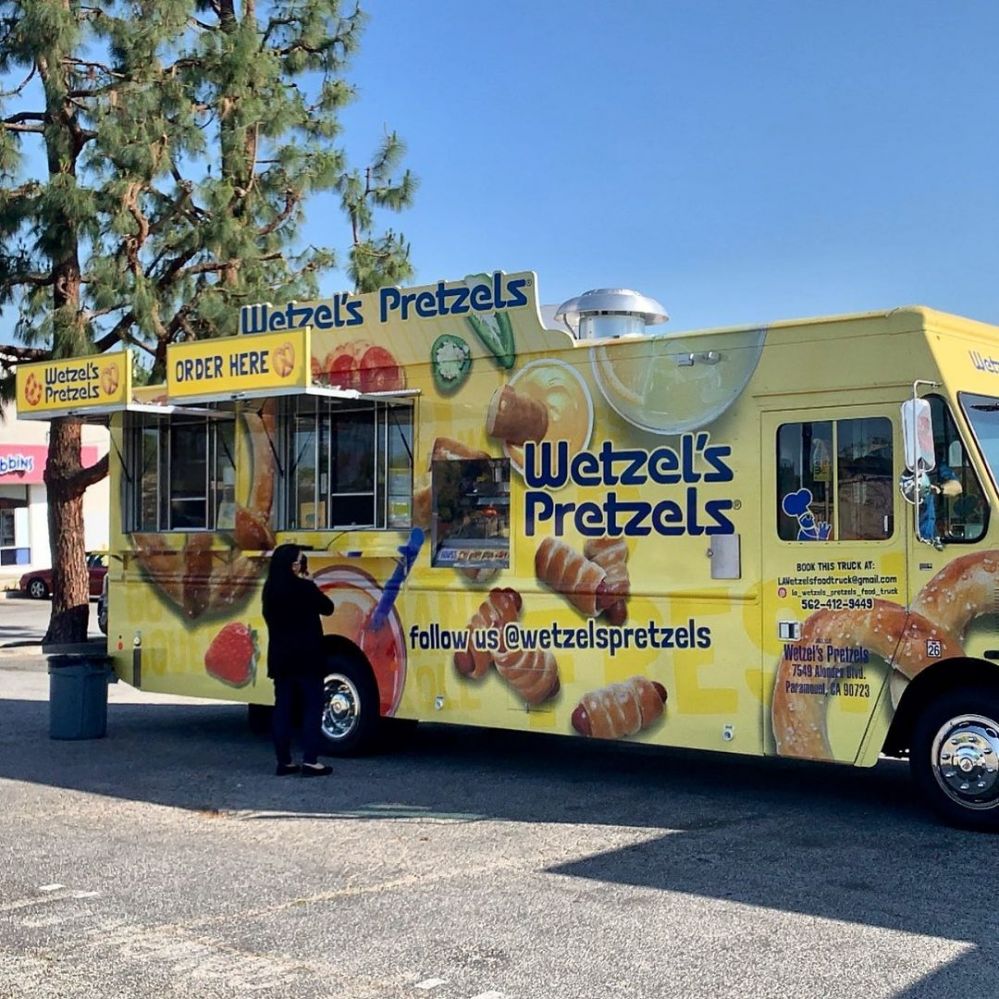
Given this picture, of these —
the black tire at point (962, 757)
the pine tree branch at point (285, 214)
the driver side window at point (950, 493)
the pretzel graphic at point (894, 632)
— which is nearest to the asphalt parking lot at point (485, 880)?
the black tire at point (962, 757)

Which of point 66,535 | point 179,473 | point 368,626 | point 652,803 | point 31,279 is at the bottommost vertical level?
point 652,803

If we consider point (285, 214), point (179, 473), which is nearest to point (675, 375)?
point (179, 473)

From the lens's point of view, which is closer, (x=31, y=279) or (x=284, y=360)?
(x=284, y=360)

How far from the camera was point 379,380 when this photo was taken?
10.7m

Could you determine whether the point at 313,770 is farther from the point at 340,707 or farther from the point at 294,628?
the point at 294,628

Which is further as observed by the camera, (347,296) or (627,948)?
(347,296)

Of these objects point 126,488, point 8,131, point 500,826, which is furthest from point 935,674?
point 8,131

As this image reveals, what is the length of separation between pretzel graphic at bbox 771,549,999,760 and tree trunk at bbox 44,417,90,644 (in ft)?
44.9

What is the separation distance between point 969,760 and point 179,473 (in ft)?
23.1

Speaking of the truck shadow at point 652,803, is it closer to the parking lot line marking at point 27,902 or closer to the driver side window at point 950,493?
the driver side window at point 950,493

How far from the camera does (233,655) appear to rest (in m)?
11.5

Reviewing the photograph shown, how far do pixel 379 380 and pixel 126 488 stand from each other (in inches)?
119

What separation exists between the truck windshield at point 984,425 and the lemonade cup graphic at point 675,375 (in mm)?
1310

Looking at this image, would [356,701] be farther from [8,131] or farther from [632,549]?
[8,131]
